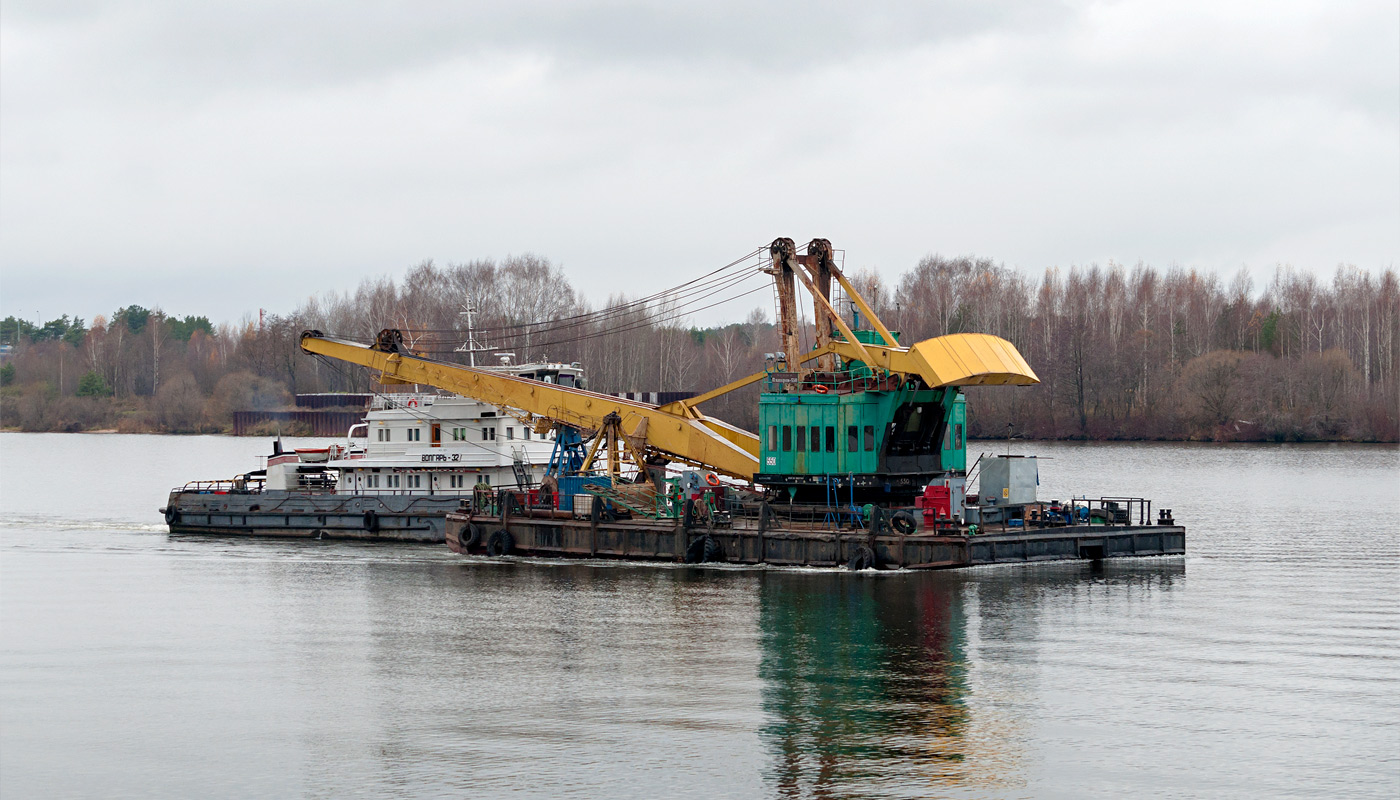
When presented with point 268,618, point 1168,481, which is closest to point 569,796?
point 268,618

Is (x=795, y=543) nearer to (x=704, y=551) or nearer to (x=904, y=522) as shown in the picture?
(x=704, y=551)

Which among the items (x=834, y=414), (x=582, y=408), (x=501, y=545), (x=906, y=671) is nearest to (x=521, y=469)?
(x=582, y=408)

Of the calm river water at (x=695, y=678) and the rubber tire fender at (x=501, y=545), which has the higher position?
the rubber tire fender at (x=501, y=545)

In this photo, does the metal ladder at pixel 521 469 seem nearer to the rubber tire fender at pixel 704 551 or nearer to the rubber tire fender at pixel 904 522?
the rubber tire fender at pixel 704 551

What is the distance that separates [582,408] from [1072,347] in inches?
3226

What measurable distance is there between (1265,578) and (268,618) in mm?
26174

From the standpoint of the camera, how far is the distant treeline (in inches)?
4272

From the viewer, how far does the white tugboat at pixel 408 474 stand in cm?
4997

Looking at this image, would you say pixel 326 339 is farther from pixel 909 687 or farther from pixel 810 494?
pixel 909 687

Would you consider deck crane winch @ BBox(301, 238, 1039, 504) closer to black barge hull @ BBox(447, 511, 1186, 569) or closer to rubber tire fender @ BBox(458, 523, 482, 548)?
black barge hull @ BBox(447, 511, 1186, 569)

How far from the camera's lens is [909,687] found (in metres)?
25.8

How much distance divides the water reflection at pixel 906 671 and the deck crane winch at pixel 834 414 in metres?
3.63

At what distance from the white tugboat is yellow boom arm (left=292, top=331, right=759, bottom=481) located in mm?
1362

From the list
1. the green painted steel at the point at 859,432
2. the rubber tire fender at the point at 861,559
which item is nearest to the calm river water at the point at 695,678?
the rubber tire fender at the point at 861,559
